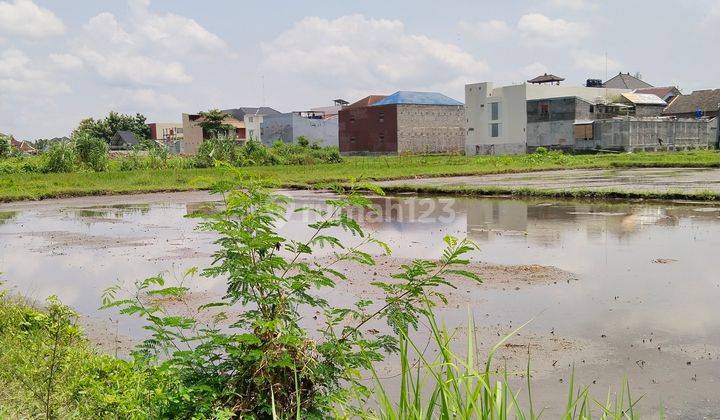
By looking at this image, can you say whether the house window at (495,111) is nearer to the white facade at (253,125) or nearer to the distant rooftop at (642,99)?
Answer: the distant rooftop at (642,99)

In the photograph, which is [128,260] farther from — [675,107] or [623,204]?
[675,107]

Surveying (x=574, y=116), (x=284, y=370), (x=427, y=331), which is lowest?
(x=427, y=331)

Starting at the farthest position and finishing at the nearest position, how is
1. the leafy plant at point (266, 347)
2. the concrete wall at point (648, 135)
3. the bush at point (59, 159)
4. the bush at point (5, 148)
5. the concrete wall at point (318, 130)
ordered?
→ the concrete wall at point (318, 130) < the concrete wall at point (648, 135) < the bush at point (5, 148) < the bush at point (59, 159) < the leafy plant at point (266, 347)

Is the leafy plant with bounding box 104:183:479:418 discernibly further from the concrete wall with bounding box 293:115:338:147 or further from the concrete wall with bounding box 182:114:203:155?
the concrete wall with bounding box 182:114:203:155

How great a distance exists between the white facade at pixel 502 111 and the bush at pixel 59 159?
122ft

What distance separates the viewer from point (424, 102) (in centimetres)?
7094

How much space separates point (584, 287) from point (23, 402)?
6.92 meters

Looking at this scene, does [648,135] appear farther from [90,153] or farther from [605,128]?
[90,153]

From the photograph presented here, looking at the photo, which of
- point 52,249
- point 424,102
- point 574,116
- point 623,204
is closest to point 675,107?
point 574,116

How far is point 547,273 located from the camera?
1049 cm

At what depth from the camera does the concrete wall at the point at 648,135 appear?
56.8 metres

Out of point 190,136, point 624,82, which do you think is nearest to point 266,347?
point 624,82

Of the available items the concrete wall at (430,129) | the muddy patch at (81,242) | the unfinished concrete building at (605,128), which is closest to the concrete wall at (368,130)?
the concrete wall at (430,129)

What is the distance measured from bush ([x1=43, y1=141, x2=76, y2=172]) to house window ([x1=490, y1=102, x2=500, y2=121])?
3742cm
